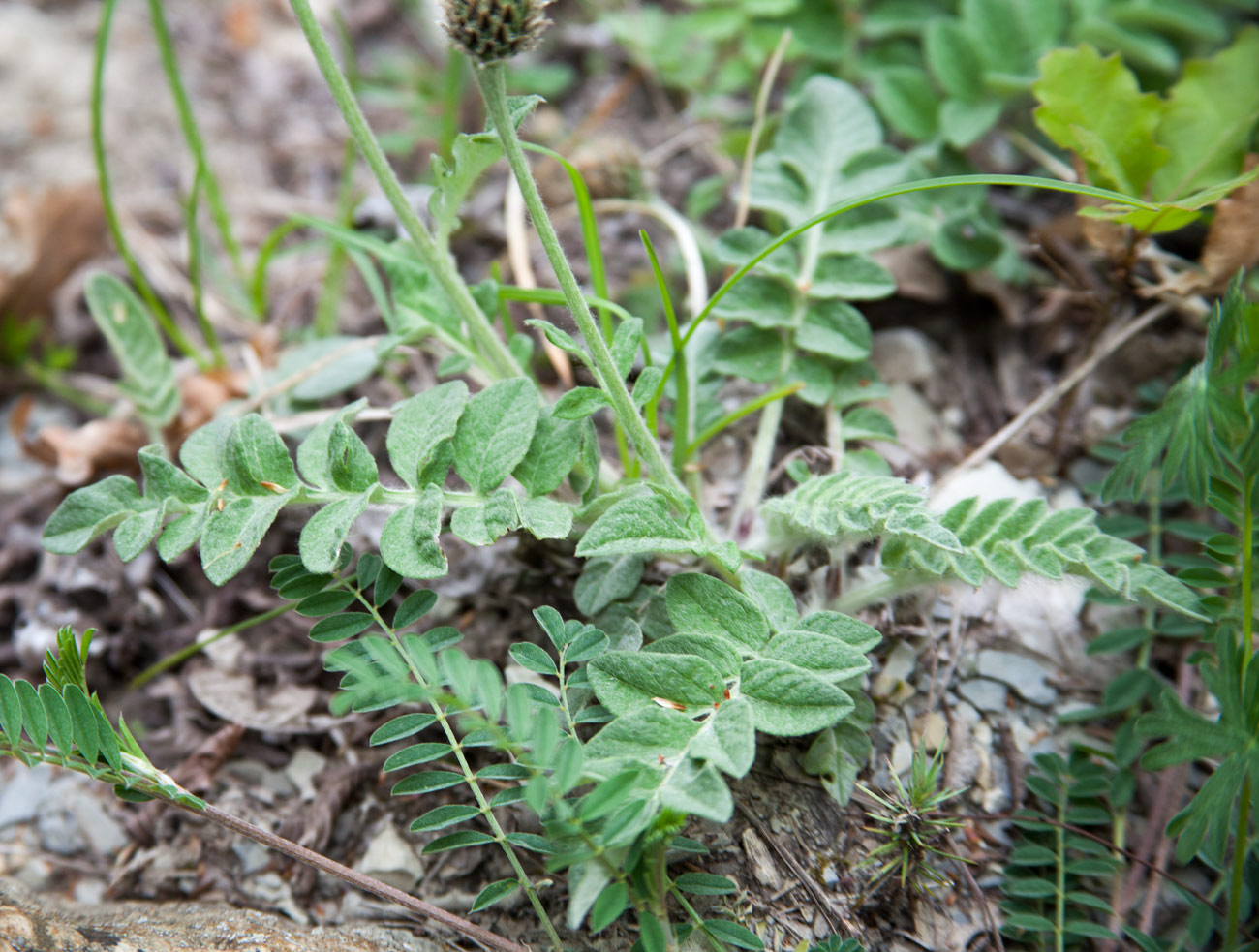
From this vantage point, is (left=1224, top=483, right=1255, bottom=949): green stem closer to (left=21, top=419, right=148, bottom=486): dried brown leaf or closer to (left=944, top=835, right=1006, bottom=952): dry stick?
(left=944, top=835, right=1006, bottom=952): dry stick

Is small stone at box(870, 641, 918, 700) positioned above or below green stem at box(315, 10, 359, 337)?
below

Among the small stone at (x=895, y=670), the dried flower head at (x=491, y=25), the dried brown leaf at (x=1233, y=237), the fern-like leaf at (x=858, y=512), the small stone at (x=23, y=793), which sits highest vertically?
the dried flower head at (x=491, y=25)

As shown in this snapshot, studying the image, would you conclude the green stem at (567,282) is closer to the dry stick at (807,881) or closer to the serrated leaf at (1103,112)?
the dry stick at (807,881)

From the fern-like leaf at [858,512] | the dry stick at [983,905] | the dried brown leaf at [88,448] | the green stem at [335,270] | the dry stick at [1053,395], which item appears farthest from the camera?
the green stem at [335,270]

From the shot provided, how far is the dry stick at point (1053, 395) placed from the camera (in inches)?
79.7

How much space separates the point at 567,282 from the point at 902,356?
46.1 inches

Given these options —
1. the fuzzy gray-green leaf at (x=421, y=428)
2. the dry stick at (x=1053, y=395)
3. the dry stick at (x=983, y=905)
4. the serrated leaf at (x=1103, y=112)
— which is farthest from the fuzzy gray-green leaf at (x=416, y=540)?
the serrated leaf at (x=1103, y=112)

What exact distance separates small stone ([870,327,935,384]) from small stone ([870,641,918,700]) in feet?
2.50

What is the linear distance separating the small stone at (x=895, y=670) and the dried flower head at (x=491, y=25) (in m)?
1.35

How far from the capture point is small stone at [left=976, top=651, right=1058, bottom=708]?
5.92 feet

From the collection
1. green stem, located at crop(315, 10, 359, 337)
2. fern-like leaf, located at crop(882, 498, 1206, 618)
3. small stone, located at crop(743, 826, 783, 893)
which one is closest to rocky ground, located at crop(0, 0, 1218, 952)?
small stone, located at crop(743, 826, 783, 893)

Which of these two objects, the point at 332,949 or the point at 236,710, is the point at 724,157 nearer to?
the point at 236,710

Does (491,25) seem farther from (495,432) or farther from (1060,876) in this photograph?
(1060,876)

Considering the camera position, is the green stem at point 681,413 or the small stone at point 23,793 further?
the small stone at point 23,793
